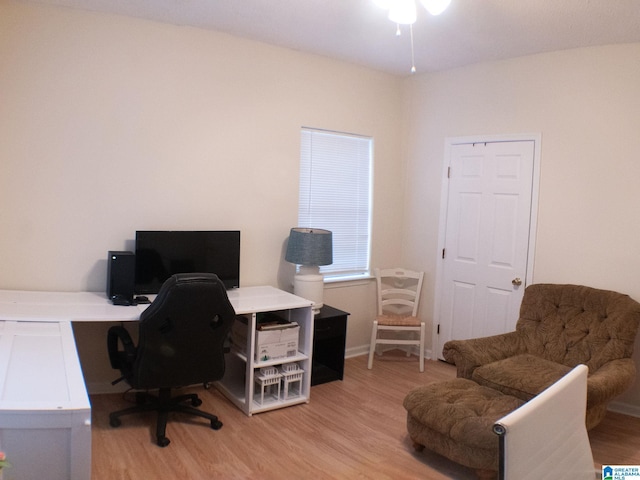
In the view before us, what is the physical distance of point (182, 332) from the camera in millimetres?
2869

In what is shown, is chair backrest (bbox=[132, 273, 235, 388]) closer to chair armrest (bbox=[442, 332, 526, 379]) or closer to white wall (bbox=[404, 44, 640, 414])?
chair armrest (bbox=[442, 332, 526, 379])

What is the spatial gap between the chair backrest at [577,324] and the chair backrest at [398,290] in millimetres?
1193

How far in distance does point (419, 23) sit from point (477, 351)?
2.21 meters

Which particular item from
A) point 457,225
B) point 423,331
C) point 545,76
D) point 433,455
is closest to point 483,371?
point 433,455

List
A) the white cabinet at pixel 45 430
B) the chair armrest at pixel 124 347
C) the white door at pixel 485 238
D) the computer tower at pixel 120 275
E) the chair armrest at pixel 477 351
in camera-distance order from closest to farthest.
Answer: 1. the white cabinet at pixel 45 430
2. the chair armrest at pixel 124 347
3. the computer tower at pixel 120 275
4. the chair armrest at pixel 477 351
5. the white door at pixel 485 238

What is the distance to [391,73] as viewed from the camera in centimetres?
483

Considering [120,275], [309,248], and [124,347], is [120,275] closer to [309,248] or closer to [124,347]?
[124,347]

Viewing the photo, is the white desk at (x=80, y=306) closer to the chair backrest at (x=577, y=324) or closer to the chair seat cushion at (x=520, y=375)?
the chair seat cushion at (x=520, y=375)

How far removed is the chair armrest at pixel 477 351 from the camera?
3367 millimetres

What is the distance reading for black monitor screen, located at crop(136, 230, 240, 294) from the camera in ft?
11.4

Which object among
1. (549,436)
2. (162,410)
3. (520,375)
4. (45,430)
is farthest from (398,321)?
(45,430)

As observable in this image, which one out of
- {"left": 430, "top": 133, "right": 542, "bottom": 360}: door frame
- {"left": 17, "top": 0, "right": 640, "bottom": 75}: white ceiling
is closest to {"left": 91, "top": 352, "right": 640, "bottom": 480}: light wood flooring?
{"left": 430, "top": 133, "right": 542, "bottom": 360}: door frame

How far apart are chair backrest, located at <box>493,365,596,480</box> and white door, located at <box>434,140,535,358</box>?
109 inches

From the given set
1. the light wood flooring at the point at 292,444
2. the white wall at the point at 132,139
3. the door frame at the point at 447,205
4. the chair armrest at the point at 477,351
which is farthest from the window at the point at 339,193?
the chair armrest at the point at 477,351
